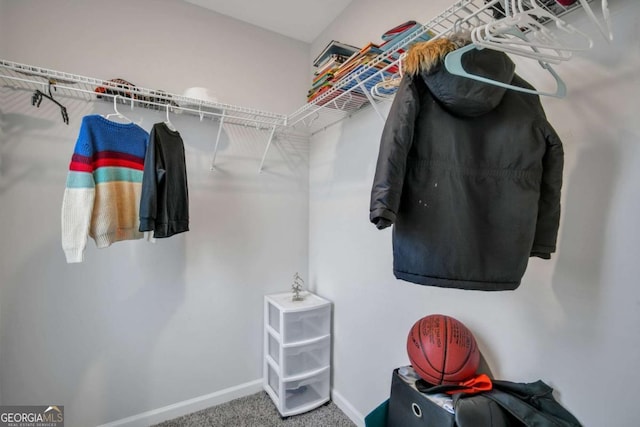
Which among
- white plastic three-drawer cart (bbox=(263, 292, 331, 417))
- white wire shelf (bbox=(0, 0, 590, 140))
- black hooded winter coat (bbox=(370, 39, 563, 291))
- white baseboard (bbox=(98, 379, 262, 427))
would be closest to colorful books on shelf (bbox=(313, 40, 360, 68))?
white wire shelf (bbox=(0, 0, 590, 140))

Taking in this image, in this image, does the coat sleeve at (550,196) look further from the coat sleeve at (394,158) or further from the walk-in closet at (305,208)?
the coat sleeve at (394,158)

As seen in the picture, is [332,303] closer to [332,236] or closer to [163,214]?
[332,236]

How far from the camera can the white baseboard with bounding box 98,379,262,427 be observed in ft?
5.59

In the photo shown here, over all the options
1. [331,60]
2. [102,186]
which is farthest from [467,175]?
[102,186]

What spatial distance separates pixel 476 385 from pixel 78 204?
179 cm

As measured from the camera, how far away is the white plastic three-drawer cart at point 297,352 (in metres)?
1.82

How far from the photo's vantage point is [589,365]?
0.86 m

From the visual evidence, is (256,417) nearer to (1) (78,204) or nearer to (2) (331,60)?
(1) (78,204)

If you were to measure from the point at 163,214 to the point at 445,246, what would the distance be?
4.23 ft

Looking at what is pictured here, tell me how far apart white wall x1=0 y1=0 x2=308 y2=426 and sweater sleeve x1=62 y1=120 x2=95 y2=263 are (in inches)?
16.8

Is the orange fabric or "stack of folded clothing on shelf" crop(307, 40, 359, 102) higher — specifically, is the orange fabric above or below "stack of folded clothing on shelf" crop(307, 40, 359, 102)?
below

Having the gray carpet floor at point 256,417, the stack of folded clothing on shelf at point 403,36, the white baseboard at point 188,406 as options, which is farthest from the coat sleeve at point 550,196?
the white baseboard at point 188,406

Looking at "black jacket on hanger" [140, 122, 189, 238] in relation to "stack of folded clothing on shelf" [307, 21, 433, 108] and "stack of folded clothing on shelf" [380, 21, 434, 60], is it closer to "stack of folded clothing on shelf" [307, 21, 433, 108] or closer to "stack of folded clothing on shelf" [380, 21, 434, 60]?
"stack of folded clothing on shelf" [307, 21, 433, 108]

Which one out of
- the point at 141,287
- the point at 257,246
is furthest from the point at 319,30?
the point at 141,287
